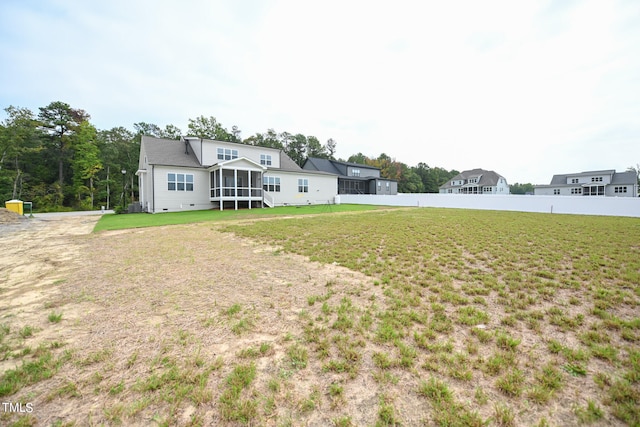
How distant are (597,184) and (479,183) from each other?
1654 centimetres

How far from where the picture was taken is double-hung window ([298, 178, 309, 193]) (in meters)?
26.3

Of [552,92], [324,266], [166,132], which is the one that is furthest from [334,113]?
[324,266]

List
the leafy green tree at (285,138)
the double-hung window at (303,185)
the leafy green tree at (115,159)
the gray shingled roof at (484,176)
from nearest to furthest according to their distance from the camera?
the double-hung window at (303,185)
the leafy green tree at (115,159)
the leafy green tree at (285,138)
the gray shingled roof at (484,176)

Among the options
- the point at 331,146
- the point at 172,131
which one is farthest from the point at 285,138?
the point at 172,131

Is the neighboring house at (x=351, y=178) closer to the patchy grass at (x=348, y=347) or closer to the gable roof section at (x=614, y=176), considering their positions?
the patchy grass at (x=348, y=347)

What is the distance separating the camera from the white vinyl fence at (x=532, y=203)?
52.3 feet

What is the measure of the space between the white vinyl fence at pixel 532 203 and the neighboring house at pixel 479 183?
111ft

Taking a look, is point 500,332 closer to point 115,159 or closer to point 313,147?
point 115,159

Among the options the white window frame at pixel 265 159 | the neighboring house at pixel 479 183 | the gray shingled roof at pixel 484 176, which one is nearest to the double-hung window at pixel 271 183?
the white window frame at pixel 265 159

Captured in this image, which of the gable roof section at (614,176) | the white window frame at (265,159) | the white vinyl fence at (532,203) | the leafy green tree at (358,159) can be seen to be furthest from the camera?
the leafy green tree at (358,159)

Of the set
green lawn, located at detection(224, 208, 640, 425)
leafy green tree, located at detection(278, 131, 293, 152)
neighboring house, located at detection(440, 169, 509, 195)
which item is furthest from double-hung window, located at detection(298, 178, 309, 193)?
neighboring house, located at detection(440, 169, 509, 195)

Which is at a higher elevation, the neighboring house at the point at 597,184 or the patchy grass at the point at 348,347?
the neighboring house at the point at 597,184

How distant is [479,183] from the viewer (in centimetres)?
5156

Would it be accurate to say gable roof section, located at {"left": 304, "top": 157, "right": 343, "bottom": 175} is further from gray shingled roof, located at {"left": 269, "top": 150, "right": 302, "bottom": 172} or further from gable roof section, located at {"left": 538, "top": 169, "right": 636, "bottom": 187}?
gable roof section, located at {"left": 538, "top": 169, "right": 636, "bottom": 187}
